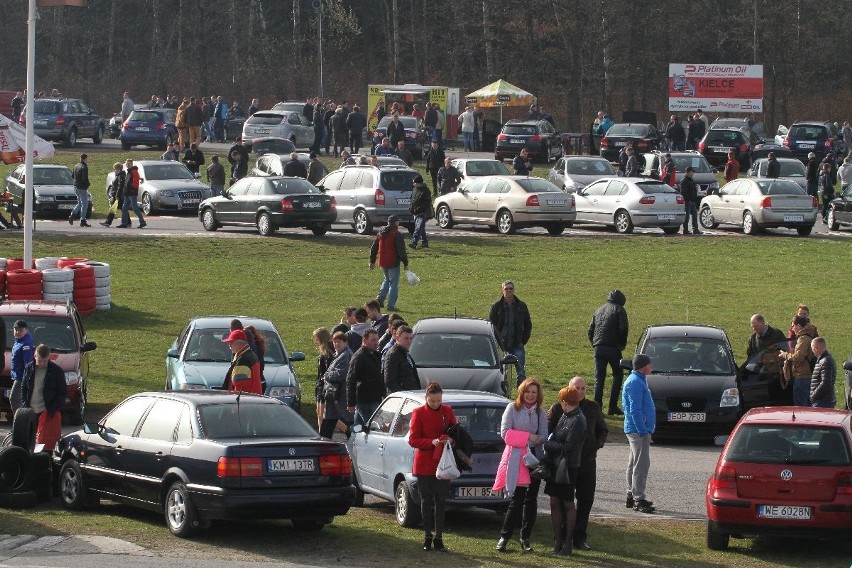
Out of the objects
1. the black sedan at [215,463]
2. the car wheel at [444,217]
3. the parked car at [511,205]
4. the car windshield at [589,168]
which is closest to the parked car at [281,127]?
the car windshield at [589,168]

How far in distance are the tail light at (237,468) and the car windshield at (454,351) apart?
699 centimetres

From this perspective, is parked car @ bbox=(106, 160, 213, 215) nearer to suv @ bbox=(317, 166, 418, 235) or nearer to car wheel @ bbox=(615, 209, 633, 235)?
suv @ bbox=(317, 166, 418, 235)

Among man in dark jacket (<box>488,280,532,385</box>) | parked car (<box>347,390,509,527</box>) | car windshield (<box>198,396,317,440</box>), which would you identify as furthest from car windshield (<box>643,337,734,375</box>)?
car windshield (<box>198,396,317,440</box>)

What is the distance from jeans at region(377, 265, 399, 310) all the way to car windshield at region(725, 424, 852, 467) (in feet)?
49.0

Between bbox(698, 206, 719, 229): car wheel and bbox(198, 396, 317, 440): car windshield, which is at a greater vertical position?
bbox(698, 206, 719, 229): car wheel

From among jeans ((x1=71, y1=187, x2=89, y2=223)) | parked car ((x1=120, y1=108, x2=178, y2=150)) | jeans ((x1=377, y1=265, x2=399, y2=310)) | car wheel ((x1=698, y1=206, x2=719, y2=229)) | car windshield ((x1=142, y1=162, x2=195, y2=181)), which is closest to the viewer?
jeans ((x1=377, y1=265, x2=399, y2=310))

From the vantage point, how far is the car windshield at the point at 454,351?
20.7 m

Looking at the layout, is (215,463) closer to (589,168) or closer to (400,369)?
(400,369)

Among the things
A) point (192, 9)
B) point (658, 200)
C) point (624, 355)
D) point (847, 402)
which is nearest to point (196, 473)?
point (847, 402)

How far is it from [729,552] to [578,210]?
27.5m

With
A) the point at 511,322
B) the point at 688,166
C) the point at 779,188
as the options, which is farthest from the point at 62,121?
the point at 511,322

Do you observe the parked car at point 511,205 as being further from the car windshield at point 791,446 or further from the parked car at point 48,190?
the car windshield at point 791,446

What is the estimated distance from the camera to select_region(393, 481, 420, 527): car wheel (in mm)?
14961

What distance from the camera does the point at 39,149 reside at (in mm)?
31125
